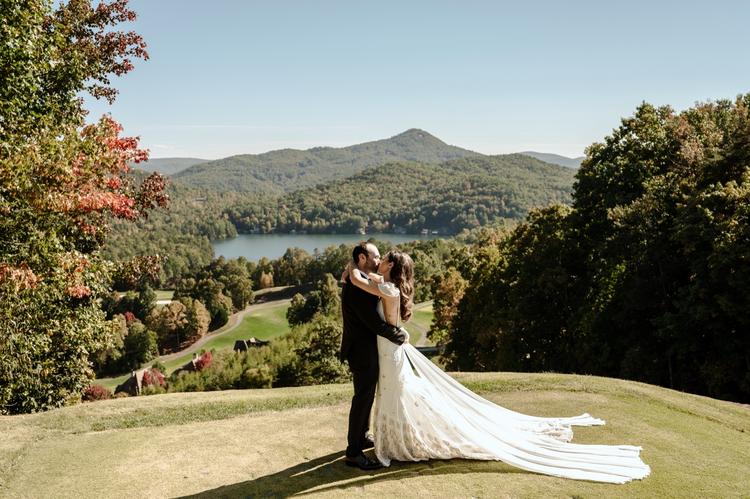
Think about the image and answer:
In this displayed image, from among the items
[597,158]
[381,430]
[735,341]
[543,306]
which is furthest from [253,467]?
[597,158]

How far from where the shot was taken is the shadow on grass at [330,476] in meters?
6.80

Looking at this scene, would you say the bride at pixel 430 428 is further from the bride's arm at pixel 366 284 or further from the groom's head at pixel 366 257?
the groom's head at pixel 366 257

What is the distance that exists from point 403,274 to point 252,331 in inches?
3843

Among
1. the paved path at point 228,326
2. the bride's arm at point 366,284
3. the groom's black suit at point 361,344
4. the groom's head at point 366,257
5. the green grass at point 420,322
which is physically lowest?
the paved path at point 228,326

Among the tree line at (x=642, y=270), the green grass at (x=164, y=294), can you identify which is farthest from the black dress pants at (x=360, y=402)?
the green grass at (x=164, y=294)

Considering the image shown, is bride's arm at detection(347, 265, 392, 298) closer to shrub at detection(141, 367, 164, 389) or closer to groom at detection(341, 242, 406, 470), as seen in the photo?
groom at detection(341, 242, 406, 470)

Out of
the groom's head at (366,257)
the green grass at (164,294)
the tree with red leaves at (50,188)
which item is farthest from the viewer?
the green grass at (164,294)

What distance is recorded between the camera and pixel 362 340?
24.5 ft

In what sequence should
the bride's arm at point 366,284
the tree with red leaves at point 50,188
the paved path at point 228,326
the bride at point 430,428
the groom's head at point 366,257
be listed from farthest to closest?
the paved path at point 228,326 < the tree with red leaves at point 50,188 < the groom's head at point 366,257 < the bride at point 430,428 < the bride's arm at point 366,284

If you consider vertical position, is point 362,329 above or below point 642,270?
above

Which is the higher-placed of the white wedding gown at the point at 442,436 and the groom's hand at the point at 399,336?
the groom's hand at the point at 399,336

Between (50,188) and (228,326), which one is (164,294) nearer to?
(228,326)

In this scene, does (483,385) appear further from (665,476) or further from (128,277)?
(128,277)

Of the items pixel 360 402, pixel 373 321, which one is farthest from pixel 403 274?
pixel 360 402
